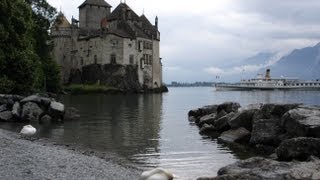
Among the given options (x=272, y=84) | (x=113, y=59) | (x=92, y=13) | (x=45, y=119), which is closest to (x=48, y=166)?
(x=45, y=119)

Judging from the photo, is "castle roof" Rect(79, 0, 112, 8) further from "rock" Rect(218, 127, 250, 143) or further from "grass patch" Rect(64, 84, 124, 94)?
"rock" Rect(218, 127, 250, 143)

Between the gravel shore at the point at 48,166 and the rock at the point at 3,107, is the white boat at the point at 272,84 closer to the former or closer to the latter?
the rock at the point at 3,107

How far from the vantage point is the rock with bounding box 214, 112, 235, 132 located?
34.9 meters

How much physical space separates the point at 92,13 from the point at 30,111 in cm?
8844

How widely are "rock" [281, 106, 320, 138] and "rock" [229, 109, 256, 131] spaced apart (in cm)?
497

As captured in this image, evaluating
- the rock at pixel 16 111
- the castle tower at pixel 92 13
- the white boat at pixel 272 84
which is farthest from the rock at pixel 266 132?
the white boat at pixel 272 84

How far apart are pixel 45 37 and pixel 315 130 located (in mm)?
59638

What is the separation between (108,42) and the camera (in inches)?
4486

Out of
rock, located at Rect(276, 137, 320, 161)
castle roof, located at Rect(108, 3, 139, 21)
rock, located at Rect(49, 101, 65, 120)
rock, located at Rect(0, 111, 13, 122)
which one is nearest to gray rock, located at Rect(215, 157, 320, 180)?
rock, located at Rect(276, 137, 320, 161)

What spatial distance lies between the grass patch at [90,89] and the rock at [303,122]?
273 ft

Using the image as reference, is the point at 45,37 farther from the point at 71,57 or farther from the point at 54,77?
the point at 71,57

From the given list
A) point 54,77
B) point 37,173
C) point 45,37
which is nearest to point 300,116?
point 37,173

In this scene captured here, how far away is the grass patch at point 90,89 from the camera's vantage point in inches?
4237

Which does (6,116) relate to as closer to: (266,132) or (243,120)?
(243,120)
